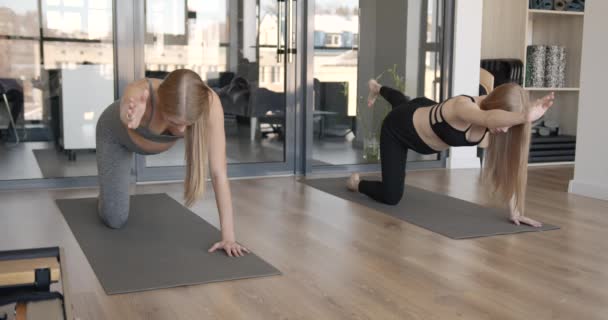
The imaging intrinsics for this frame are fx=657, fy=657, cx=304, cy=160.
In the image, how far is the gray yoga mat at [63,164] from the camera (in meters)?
4.68

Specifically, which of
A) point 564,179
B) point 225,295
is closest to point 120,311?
point 225,295

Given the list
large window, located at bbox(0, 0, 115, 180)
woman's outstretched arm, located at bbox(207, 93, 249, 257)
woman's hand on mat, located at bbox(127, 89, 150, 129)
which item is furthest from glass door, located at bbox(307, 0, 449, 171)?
woman's hand on mat, located at bbox(127, 89, 150, 129)

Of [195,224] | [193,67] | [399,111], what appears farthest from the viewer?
[193,67]

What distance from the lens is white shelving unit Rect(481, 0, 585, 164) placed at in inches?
249

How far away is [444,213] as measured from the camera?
3994mm

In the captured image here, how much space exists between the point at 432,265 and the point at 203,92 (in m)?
1.27

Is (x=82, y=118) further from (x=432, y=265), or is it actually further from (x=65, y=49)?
(x=432, y=265)

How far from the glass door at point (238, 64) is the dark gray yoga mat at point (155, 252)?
53.4 inches

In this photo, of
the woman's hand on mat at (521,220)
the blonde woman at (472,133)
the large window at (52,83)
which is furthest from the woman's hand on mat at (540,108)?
the large window at (52,83)

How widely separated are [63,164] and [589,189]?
3.80m

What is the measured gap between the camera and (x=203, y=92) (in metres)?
2.53

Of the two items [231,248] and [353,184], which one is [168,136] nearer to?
[231,248]

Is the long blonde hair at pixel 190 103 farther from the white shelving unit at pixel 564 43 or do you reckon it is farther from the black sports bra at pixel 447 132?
the white shelving unit at pixel 564 43

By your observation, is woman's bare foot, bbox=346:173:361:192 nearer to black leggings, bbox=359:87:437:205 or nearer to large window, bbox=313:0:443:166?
black leggings, bbox=359:87:437:205
